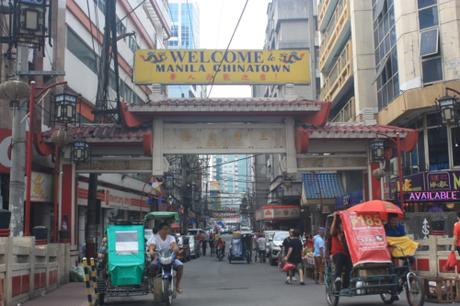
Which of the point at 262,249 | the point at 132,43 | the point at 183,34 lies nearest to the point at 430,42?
the point at 262,249

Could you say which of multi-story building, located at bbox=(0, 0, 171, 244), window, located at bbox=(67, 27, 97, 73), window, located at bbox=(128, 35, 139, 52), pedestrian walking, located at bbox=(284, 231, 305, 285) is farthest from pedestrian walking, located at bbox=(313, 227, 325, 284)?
window, located at bbox=(128, 35, 139, 52)

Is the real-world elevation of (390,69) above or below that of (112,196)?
A: above

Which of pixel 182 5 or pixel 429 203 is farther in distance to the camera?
pixel 182 5

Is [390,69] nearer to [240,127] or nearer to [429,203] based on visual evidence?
[429,203]

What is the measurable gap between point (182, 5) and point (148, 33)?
6229cm

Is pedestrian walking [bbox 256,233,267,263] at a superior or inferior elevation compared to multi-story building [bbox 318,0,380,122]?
inferior

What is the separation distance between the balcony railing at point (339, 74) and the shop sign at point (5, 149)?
2359 cm

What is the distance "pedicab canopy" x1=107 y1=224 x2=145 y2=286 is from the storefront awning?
1010 inches

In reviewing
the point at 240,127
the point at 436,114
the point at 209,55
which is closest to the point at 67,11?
the point at 209,55

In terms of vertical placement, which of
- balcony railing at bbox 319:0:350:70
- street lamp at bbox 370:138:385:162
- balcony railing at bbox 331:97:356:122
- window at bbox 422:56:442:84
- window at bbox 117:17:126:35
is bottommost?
street lamp at bbox 370:138:385:162

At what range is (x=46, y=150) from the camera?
20.2m

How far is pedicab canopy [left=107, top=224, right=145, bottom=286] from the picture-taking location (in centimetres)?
1270

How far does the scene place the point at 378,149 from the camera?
20.9 metres

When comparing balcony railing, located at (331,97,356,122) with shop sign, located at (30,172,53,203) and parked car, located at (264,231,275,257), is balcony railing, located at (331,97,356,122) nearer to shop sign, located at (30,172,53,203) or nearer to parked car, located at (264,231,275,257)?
parked car, located at (264,231,275,257)
